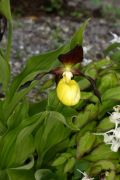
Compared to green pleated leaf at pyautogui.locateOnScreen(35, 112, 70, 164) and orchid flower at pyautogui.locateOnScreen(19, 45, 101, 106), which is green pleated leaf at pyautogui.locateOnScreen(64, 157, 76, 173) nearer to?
green pleated leaf at pyautogui.locateOnScreen(35, 112, 70, 164)

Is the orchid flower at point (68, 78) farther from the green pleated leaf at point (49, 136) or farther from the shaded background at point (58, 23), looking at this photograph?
the shaded background at point (58, 23)

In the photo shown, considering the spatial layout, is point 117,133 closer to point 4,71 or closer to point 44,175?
point 44,175

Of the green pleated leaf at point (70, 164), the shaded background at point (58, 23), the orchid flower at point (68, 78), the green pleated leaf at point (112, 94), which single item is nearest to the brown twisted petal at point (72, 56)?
the orchid flower at point (68, 78)

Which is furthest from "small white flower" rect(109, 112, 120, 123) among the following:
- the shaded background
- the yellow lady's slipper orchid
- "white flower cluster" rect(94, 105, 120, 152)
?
the shaded background

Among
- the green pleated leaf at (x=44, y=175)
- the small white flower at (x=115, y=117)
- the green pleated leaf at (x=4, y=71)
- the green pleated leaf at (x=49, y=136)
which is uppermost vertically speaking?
the green pleated leaf at (x=4, y=71)

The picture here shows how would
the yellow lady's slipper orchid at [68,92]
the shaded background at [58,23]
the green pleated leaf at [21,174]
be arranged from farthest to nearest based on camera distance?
the shaded background at [58,23]
the green pleated leaf at [21,174]
the yellow lady's slipper orchid at [68,92]

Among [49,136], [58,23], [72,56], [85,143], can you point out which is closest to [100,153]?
[85,143]

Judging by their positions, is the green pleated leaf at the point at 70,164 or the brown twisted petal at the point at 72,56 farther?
the green pleated leaf at the point at 70,164

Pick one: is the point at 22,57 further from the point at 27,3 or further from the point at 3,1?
the point at 3,1
